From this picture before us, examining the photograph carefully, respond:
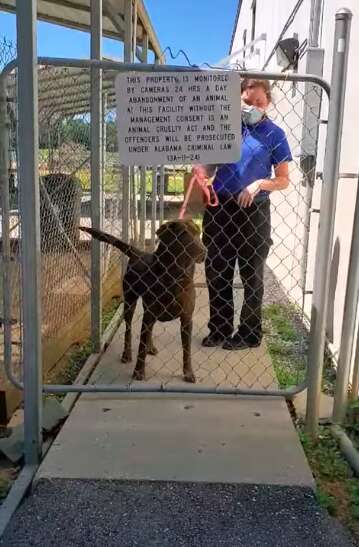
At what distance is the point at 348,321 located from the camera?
111 inches

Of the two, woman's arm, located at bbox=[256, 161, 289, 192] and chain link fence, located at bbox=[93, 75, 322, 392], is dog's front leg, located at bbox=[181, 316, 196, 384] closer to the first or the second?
chain link fence, located at bbox=[93, 75, 322, 392]

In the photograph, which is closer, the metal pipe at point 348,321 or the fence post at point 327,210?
the fence post at point 327,210

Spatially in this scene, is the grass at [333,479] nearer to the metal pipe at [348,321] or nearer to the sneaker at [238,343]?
the metal pipe at [348,321]

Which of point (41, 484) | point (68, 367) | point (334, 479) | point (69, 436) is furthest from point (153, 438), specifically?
point (68, 367)

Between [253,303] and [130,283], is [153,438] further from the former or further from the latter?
[253,303]

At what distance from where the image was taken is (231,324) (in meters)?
3.95

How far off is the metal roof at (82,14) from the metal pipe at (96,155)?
1.02 meters

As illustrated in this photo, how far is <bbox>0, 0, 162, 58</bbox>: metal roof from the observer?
16.1 ft

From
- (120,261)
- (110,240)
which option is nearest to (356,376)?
(110,240)

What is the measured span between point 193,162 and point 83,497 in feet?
5.21

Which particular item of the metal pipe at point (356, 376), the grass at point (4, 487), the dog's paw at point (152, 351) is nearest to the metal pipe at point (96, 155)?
the dog's paw at point (152, 351)

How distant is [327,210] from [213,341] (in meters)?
1.62

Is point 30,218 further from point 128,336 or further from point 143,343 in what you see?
point 128,336

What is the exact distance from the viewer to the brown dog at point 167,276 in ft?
10.5
